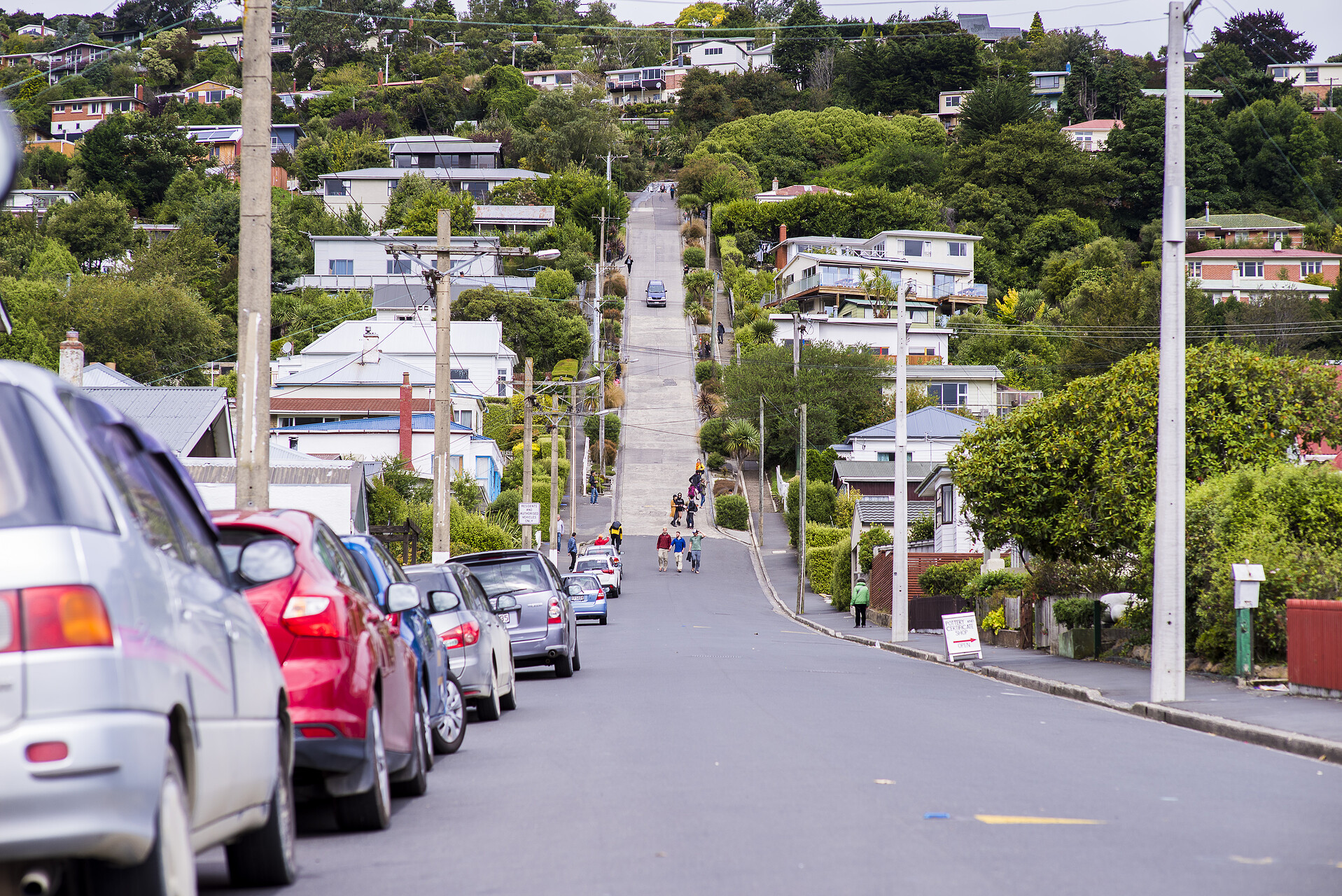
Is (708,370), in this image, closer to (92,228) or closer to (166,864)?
(92,228)

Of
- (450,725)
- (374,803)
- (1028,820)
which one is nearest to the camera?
(374,803)

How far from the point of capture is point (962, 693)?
19.8 metres

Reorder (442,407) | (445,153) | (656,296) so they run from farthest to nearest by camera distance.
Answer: (445,153) < (656,296) < (442,407)

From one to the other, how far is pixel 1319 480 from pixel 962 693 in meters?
6.19

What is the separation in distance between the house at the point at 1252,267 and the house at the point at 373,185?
54.6 metres

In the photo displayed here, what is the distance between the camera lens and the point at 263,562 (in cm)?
646

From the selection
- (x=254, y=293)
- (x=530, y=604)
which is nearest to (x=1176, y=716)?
(x=530, y=604)

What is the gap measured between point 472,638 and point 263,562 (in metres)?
7.88

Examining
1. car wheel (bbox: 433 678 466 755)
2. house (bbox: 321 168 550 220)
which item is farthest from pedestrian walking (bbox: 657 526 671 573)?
house (bbox: 321 168 550 220)

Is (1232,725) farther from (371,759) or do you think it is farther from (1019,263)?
(1019,263)

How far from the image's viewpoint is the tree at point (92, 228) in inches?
3996

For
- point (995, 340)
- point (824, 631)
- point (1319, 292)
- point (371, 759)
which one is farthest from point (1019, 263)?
point (371, 759)

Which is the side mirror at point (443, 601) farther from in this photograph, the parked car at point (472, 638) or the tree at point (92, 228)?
the tree at point (92, 228)

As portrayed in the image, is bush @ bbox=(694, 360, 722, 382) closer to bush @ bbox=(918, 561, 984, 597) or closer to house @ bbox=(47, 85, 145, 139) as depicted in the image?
bush @ bbox=(918, 561, 984, 597)
